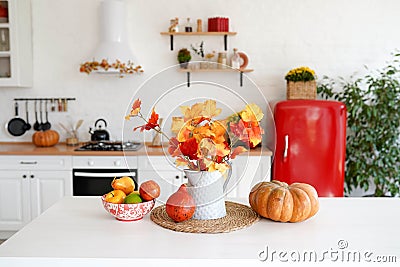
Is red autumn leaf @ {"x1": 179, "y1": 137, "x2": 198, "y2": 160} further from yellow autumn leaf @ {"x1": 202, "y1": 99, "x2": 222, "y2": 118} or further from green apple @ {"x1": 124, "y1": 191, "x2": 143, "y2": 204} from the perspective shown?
green apple @ {"x1": 124, "y1": 191, "x2": 143, "y2": 204}

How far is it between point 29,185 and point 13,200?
0.19 m

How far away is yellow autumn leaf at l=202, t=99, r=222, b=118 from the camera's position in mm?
1642

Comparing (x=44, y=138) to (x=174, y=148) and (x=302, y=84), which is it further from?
(x=174, y=148)

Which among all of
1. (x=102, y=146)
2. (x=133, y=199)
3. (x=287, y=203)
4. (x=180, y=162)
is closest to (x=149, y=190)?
(x=133, y=199)

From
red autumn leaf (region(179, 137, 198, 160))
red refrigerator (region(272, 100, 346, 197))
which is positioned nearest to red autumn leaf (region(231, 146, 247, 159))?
red autumn leaf (region(179, 137, 198, 160))

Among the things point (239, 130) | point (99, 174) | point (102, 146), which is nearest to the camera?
point (239, 130)

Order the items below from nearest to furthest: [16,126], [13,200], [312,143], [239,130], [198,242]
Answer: [198,242]
[239,130]
[312,143]
[13,200]
[16,126]

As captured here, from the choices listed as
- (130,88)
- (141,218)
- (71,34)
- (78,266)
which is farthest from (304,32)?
(78,266)

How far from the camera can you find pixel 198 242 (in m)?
1.54

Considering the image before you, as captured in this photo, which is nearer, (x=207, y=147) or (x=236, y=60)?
(x=207, y=147)

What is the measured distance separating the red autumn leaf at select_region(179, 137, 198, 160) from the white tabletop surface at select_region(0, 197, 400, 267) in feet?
0.93


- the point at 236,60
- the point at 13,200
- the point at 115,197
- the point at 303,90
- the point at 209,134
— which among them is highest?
the point at 236,60

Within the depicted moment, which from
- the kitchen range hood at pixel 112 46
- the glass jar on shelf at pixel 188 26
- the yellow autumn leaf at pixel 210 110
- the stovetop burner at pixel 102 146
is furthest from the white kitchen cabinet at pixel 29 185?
the yellow autumn leaf at pixel 210 110

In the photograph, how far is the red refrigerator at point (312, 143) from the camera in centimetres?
364
